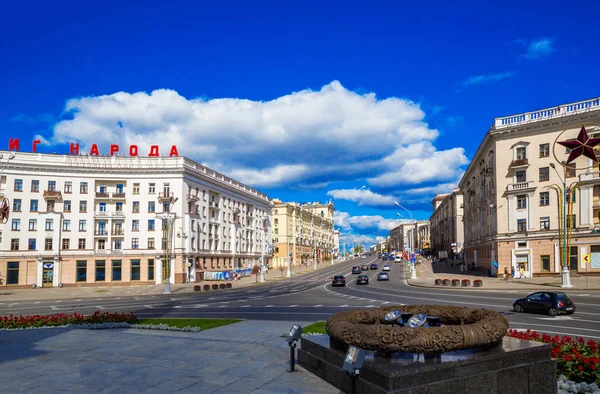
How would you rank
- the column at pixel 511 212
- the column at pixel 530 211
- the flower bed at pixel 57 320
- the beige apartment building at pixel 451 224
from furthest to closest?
1. the beige apartment building at pixel 451 224
2. the column at pixel 511 212
3. the column at pixel 530 211
4. the flower bed at pixel 57 320

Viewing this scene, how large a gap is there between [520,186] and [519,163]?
260 centimetres

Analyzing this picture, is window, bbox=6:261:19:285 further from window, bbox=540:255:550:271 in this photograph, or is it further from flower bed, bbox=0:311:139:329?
window, bbox=540:255:550:271

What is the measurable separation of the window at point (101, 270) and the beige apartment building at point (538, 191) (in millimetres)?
51251

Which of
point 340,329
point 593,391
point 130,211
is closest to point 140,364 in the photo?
point 340,329

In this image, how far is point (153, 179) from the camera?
68125 millimetres

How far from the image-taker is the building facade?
62750 millimetres

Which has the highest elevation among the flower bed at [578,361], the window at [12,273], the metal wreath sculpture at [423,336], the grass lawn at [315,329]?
the metal wreath sculpture at [423,336]

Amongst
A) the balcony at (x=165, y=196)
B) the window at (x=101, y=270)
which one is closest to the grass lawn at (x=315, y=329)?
the balcony at (x=165, y=196)

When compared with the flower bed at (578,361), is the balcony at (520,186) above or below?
above

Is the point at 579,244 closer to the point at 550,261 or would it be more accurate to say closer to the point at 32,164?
the point at 550,261

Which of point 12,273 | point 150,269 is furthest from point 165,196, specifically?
point 12,273

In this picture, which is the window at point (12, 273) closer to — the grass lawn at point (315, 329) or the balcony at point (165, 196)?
the balcony at point (165, 196)

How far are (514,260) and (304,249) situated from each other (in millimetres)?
92992

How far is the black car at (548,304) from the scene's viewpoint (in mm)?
24109
